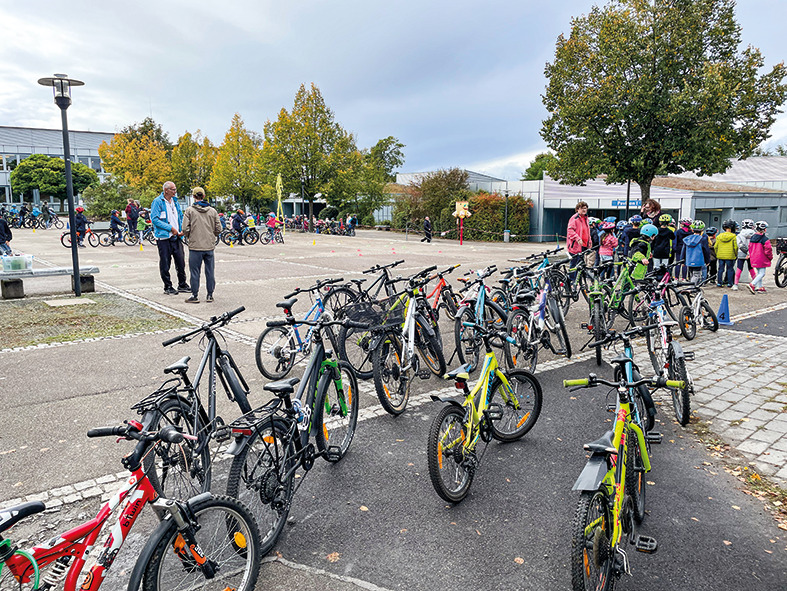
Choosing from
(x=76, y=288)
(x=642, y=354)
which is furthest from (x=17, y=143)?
(x=642, y=354)

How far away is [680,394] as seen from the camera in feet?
16.9

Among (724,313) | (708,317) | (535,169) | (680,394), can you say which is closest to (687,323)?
(708,317)

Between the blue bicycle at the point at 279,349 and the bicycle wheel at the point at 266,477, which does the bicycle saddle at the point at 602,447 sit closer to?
the bicycle wheel at the point at 266,477

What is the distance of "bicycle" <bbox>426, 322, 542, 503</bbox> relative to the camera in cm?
356

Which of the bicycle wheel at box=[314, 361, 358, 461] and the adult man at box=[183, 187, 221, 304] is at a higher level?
the adult man at box=[183, 187, 221, 304]

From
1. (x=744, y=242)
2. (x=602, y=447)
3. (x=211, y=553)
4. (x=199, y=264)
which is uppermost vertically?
(x=744, y=242)

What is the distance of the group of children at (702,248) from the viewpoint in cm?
1123

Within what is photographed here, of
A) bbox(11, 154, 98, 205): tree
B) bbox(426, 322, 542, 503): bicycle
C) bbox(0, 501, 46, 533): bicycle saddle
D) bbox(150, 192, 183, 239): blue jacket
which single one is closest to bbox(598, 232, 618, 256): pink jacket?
bbox(426, 322, 542, 503): bicycle

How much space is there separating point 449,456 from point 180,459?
169 cm

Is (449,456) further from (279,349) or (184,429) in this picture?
(279,349)

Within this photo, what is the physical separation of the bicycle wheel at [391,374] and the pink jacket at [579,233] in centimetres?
647

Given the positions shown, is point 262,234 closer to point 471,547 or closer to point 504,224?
point 504,224

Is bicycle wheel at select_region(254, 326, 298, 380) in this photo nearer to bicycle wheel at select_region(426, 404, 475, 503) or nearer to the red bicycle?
the red bicycle

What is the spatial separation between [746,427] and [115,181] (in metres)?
43.8
